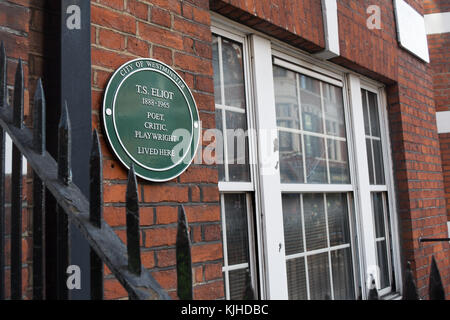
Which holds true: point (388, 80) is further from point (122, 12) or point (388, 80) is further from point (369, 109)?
point (122, 12)

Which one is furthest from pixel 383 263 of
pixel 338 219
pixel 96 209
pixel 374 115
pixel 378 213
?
pixel 96 209

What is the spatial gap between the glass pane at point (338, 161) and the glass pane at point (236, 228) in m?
1.12

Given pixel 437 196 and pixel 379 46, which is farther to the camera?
pixel 437 196

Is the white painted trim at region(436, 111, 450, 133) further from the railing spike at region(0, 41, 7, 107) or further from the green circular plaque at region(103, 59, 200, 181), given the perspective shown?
the railing spike at region(0, 41, 7, 107)

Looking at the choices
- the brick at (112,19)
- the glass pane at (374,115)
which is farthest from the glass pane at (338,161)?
the brick at (112,19)

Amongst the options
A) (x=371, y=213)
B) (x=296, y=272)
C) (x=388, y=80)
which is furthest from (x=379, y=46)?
(x=296, y=272)

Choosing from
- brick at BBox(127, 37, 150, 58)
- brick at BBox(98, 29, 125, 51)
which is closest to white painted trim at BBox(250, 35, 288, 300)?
A: brick at BBox(127, 37, 150, 58)

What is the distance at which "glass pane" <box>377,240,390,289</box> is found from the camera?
13.2 feet

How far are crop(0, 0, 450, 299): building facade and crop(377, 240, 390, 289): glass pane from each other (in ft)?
0.08

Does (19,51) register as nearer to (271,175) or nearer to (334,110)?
(271,175)

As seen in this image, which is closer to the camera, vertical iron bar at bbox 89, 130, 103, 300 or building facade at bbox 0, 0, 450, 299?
vertical iron bar at bbox 89, 130, 103, 300

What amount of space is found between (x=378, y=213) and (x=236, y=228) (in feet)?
6.84

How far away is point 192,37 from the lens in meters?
2.22

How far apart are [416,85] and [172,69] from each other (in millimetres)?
3593
